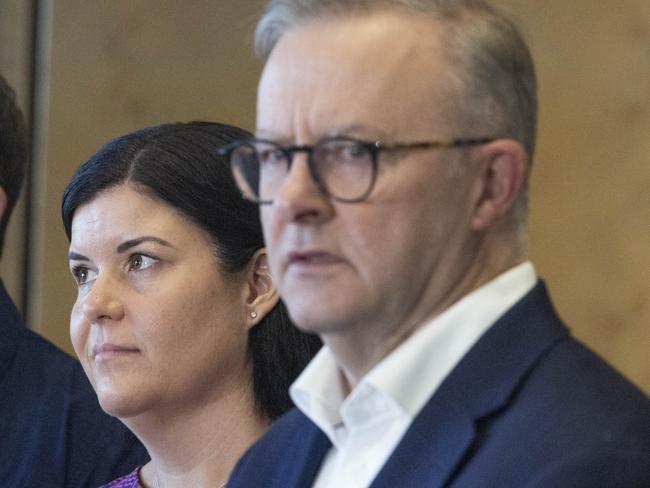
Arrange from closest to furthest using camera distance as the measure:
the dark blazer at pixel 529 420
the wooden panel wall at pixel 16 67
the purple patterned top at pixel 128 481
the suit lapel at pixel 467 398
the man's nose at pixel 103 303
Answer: the dark blazer at pixel 529 420, the suit lapel at pixel 467 398, the man's nose at pixel 103 303, the purple patterned top at pixel 128 481, the wooden panel wall at pixel 16 67

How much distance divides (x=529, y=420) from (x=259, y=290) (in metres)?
1.13

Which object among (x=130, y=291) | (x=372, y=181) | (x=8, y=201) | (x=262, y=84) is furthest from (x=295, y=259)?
(x=8, y=201)

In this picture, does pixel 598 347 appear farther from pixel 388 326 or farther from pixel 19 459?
pixel 388 326

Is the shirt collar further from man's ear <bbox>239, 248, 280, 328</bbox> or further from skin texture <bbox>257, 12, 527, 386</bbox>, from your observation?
man's ear <bbox>239, 248, 280, 328</bbox>

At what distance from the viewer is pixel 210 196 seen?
8.23 ft

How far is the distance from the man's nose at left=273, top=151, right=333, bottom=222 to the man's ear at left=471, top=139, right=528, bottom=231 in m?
0.20

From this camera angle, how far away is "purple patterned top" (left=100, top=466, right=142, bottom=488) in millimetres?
2674

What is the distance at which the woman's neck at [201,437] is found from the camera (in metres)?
2.51

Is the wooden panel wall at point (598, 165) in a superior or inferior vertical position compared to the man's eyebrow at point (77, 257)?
inferior

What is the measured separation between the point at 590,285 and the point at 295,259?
9.58ft

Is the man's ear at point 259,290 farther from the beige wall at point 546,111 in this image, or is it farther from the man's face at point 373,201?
the beige wall at point 546,111

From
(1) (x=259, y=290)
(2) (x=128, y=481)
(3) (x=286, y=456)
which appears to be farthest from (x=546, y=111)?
(3) (x=286, y=456)

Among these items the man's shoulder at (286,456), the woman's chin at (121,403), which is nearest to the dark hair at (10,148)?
the woman's chin at (121,403)

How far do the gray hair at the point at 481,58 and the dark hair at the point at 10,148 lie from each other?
1679mm
